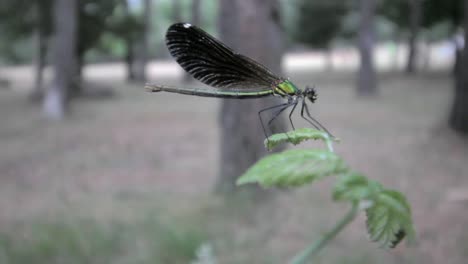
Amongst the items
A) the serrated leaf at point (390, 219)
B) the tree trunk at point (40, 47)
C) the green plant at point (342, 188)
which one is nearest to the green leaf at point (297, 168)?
the green plant at point (342, 188)

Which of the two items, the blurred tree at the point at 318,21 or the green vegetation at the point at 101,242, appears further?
the blurred tree at the point at 318,21

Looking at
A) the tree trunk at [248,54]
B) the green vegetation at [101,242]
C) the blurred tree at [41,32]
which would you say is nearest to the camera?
the green vegetation at [101,242]

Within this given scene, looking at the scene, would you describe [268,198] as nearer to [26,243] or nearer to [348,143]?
[26,243]

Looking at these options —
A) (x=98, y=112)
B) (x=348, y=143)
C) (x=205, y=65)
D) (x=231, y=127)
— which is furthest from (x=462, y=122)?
(x=98, y=112)

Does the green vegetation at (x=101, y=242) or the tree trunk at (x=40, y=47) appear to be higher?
the tree trunk at (x=40, y=47)

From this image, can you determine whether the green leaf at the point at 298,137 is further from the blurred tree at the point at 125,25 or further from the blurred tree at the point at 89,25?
the blurred tree at the point at 125,25

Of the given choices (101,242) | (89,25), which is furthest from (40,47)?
(101,242)
